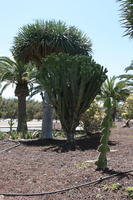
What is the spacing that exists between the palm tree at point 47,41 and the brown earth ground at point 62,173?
539 centimetres

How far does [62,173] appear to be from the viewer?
662cm

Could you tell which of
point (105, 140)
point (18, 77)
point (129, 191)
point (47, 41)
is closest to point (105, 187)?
point (129, 191)

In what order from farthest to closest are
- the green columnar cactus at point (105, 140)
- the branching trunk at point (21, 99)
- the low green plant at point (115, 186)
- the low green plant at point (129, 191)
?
the branching trunk at point (21, 99) → the green columnar cactus at point (105, 140) → the low green plant at point (115, 186) → the low green plant at point (129, 191)

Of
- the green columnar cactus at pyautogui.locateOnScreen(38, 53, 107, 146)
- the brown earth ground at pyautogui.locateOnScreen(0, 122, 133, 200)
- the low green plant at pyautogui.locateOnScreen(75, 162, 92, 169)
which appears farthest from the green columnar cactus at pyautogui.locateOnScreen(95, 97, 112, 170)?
the green columnar cactus at pyautogui.locateOnScreen(38, 53, 107, 146)

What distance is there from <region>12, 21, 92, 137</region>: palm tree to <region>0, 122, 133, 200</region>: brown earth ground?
5.39 m

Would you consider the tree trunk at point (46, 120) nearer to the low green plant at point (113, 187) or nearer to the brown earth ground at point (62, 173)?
the brown earth ground at point (62, 173)

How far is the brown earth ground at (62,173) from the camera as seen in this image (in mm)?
5230

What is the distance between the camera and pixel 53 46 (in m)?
14.5

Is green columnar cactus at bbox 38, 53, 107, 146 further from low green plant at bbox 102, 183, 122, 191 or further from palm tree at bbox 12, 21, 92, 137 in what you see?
low green plant at bbox 102, 183, 122, 191

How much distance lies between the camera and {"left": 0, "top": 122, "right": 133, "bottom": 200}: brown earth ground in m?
5.23

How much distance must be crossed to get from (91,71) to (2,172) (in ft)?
16.6

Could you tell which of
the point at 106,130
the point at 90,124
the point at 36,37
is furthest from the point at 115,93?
the point at 106,130

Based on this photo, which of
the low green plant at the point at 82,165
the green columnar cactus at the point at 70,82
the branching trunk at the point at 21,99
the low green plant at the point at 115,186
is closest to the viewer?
the low green plant at the point at 115,186

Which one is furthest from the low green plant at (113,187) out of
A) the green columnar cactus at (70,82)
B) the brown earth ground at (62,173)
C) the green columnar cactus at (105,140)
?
the green columnar cactus at (70,82)
